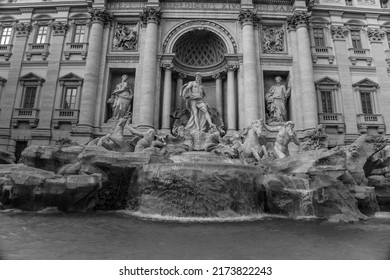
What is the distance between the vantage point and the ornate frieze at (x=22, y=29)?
2144cm

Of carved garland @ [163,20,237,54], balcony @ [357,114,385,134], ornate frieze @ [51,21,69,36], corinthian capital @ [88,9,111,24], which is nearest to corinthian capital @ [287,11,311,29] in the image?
carved garland @ [163,20,237,54]

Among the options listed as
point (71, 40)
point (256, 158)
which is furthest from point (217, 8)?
point (256, 158)

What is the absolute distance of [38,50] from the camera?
21.0 m

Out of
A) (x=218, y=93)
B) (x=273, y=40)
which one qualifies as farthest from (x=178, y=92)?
(x=273, y=40)

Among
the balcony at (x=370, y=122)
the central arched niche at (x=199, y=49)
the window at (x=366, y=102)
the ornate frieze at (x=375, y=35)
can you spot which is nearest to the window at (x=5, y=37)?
the central arched niche at (x=199, y=49)

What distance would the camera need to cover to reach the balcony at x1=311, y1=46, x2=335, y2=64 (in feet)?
67.2

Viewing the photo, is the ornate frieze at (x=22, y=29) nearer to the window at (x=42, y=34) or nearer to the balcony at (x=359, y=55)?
the window at (x=42, y=34)

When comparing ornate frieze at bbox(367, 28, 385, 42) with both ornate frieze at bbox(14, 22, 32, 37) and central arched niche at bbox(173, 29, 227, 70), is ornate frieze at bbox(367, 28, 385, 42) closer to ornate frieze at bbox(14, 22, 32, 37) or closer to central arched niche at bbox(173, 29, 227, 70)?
central arched niche at bbox(173, 29, 227, 70)

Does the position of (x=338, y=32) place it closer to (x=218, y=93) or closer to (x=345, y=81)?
(x=345, y=81)

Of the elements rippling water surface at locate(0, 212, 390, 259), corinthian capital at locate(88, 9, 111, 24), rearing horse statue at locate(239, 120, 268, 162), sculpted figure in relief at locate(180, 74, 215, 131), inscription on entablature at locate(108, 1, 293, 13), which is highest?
inscription on entablature at locate(108, 1, 293, 13)

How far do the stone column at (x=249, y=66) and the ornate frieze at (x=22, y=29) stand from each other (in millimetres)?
17494

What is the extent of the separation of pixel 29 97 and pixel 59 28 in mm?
6206

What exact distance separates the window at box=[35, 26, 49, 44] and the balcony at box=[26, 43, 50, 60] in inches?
21.7
